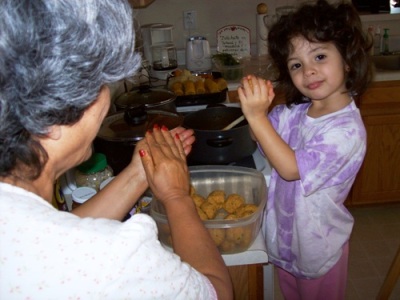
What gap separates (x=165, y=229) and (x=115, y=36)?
1.95ft

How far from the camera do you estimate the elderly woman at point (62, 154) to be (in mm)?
525

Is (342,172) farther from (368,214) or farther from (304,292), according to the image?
(368,214)

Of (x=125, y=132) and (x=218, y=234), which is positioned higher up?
(x=125, y=132)

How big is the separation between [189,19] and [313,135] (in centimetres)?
196

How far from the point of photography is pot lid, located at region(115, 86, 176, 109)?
1639mm

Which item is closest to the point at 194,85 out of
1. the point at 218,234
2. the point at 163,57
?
the point at 163,57

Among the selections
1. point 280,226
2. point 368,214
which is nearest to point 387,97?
point 368,214

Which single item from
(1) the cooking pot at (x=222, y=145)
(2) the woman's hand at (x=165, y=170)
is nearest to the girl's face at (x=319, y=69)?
(1) the cooking pot at (x=222, y=145)

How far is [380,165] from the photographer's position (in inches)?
96.7

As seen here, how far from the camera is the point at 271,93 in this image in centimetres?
106

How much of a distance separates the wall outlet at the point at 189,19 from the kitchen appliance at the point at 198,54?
0.87 ft

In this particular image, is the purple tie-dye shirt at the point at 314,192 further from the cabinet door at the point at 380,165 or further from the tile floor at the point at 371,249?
the cabinet door at the point at 380,165

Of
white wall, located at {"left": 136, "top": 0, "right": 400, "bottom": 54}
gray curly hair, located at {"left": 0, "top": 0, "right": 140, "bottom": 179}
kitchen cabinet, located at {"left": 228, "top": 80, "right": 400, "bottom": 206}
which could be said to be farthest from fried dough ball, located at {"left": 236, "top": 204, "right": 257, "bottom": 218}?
white wall, located at {"left": 136, "top": 0, "right": 400, "bottom": 54}

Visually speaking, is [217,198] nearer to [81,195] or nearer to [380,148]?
[81,195]
